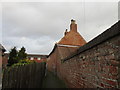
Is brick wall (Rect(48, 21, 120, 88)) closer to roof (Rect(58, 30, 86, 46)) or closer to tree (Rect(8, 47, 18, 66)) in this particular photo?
roof (Rect(58, 30, 86, 46))

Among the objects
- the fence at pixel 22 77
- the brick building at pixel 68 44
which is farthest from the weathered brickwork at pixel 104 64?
the brick building at pixel 68 44

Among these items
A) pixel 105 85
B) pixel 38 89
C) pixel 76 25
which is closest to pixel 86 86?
pixel 105 85

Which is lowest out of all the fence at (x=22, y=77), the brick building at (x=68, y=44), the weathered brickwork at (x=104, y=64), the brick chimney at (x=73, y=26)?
the fence at (x=22, y=77)

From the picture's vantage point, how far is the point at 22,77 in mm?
5344

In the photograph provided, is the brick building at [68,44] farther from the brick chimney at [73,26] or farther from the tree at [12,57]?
the tree at [12,57]

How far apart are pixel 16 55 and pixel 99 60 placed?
25521mm

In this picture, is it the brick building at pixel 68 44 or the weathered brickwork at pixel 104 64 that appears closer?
the weathered brickwork at pixel 104 64

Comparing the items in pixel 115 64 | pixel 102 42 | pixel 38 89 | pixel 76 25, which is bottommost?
pixel 38 89

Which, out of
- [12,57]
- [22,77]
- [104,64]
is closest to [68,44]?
[22,77]

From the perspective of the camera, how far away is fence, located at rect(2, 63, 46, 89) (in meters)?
5.28

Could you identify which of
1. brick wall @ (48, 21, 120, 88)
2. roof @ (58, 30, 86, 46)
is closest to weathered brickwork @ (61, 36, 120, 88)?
brick wall @ (48, 21, 120, 88)

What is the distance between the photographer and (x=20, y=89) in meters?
5.24

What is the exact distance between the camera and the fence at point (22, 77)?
5.28 meters

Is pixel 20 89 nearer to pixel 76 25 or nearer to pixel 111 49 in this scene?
pixel 111 49
